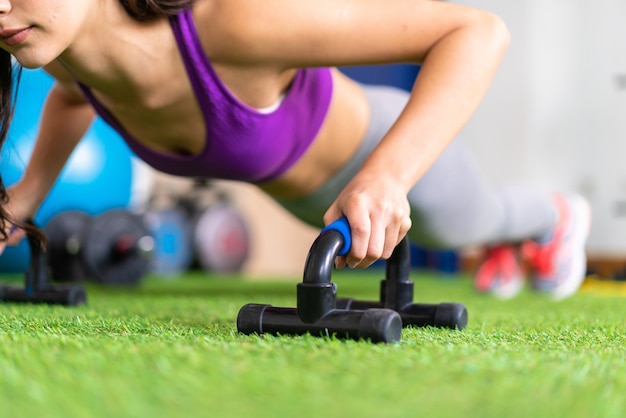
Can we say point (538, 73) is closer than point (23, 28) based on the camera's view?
No

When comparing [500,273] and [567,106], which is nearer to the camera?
[500,273]

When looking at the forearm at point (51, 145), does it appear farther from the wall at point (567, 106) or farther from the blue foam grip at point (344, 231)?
the wall at point (567, 106)

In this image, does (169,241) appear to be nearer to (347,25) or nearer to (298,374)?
(347,25)

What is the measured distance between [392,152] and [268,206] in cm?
273

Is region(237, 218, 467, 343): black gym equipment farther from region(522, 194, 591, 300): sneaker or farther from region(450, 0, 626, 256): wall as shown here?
region(450, 0, 626, 256): wall

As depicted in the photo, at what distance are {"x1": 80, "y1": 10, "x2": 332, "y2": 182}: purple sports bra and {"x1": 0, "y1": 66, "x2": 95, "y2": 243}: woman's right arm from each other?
0.36ft

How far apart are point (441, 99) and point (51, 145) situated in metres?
0.68

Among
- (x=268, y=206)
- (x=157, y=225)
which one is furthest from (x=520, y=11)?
(x=157, y=225)

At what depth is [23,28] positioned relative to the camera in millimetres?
753

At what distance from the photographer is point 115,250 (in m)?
1.79

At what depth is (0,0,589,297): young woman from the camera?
753 millimetres

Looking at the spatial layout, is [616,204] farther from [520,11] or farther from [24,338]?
[24,338]

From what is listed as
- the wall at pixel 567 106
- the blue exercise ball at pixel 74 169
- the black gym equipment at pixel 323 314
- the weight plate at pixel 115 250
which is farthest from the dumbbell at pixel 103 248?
the wall at pixel 567 106

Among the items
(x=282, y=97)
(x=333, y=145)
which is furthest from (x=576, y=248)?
(x=282, y=97)
